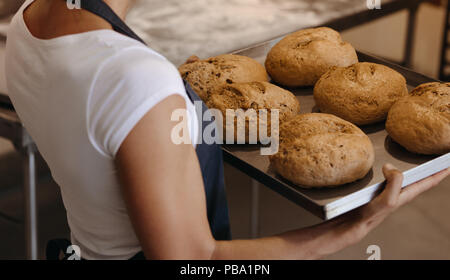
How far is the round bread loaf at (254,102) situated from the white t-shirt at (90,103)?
30cm

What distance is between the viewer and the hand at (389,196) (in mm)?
897

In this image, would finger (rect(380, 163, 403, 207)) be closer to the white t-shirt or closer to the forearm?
the forearm

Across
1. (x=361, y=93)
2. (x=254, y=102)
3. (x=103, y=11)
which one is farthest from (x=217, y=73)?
(x=103, y=11)

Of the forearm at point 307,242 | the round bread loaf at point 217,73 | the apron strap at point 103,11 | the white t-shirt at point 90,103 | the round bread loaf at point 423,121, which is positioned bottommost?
the forearm at point 307,242

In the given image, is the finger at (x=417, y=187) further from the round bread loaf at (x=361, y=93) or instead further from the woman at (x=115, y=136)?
the round bread loaf at (x=361, y=93)

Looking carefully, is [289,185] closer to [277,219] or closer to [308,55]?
[308,55]

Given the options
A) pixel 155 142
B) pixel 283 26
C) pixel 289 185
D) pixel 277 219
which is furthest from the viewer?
pixel 277 219

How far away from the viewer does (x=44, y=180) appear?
72.0 inches

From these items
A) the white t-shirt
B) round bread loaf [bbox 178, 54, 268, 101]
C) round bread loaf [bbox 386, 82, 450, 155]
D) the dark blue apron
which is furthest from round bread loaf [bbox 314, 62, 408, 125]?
the white t-shirt

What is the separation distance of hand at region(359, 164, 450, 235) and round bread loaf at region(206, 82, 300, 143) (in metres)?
0.26

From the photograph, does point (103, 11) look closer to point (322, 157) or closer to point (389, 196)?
point (322, 157)

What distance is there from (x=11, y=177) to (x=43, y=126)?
1.14 meters

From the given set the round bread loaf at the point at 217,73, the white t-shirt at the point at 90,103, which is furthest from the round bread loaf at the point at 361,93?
the white t-shirt at the point at 90,103
